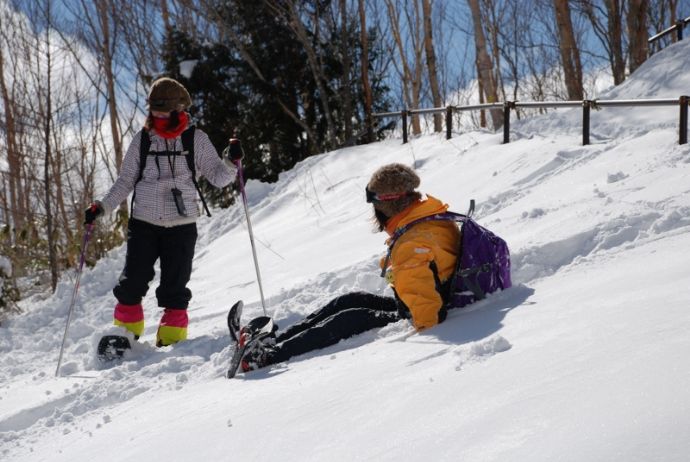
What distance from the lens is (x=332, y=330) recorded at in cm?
358

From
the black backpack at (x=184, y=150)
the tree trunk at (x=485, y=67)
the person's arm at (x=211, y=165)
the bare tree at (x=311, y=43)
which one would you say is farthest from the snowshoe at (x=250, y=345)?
the bare tree at (x=311, y=43)

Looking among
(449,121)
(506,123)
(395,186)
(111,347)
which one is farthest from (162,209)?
(449,121)

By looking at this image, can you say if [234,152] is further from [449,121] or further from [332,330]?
[449,121]

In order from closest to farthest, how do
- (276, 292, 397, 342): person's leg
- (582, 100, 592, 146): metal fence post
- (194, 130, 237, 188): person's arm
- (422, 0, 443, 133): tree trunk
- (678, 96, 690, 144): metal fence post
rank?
(276, 292, 397, 342): person's leg
(194, 130, 237, 188): person's arm
(678, 96, 690, 144): metal fence post
(582, 100, 592, 146): metal fence post
(422, 0, 443, 133): tree trunk

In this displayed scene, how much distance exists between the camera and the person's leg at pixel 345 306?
12.6ft

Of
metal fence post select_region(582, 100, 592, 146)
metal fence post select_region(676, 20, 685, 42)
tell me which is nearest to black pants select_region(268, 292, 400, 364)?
metal fence post select_region(582, 100, 592, 146)

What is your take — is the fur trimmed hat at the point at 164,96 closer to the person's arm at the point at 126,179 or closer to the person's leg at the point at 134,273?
the person's arm at the point at 126,179

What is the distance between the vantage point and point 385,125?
13.8 m

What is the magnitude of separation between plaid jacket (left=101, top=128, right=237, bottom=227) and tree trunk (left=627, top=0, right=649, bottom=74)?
10.3 m

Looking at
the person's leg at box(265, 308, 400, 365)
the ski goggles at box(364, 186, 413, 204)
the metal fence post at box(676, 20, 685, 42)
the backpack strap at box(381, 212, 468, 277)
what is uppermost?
the metal fence post at box(676, 20, 685, 42)

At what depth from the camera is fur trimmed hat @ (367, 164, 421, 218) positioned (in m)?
3.52

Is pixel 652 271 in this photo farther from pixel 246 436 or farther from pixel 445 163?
pixel 445 163

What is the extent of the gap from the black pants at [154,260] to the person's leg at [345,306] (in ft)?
3.15

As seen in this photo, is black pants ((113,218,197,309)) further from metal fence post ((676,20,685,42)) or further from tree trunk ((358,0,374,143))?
metal fence post ((676,20,685,42))
